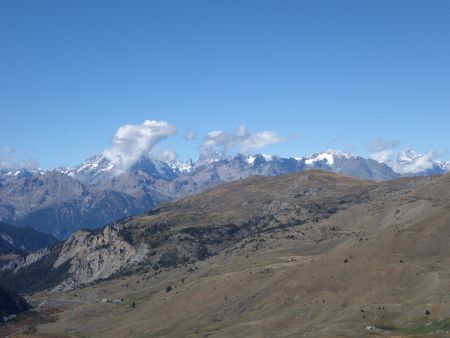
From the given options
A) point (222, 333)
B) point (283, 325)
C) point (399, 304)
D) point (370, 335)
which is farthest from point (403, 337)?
point (222, 333)

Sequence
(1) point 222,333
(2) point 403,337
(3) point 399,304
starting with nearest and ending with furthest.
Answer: (2) point 403,337
(3) point 399,304
(1) point 222,333

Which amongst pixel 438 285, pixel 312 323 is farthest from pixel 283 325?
pixel 438 285

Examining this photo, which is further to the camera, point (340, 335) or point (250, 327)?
point (250, 327)

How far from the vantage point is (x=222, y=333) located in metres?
199

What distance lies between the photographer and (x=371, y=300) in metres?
197

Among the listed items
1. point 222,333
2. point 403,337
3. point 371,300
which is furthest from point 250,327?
point 403,337

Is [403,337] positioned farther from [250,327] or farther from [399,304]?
[250,327]

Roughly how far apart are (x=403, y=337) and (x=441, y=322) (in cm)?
1278

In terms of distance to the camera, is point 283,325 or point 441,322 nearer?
point 441,322

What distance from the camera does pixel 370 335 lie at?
161625 mm

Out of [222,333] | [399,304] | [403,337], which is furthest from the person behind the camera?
[222,333]

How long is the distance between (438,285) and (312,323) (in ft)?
126

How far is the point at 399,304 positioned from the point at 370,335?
28221mm

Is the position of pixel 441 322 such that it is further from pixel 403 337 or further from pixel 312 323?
pixel 312 323
